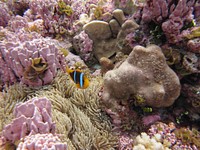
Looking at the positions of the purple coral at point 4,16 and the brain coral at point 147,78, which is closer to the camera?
the brain coral at point 147,78

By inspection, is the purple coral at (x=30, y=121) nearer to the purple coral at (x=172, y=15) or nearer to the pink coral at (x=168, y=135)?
the pink coral at (x=168, y=135)

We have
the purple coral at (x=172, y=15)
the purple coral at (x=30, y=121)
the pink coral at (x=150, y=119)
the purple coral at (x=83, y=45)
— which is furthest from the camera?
the purple coral at (x=83, y=45)

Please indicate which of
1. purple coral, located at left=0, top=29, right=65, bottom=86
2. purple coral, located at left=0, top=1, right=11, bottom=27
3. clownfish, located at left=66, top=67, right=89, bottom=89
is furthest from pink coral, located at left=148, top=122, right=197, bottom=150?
purple coral, located at left=0, top=1, right=11, bottom=27

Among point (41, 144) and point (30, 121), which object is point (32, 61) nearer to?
point (30, 121)

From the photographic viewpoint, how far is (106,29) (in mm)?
4117

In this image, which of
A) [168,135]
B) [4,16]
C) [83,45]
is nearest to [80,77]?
[168,135]

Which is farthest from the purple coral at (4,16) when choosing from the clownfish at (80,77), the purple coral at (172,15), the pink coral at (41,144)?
the pink coral at (41,144)

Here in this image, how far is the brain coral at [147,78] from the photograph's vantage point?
262 centimetres

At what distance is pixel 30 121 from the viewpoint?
6.64 ft

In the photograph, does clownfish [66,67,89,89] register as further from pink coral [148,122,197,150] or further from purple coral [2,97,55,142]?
pink coral [148,122,197,150]

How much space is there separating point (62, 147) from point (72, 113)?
0.94 m

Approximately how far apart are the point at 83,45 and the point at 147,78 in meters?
2.02

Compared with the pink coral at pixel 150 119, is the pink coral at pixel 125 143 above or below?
below

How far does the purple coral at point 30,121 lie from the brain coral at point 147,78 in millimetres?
1040
